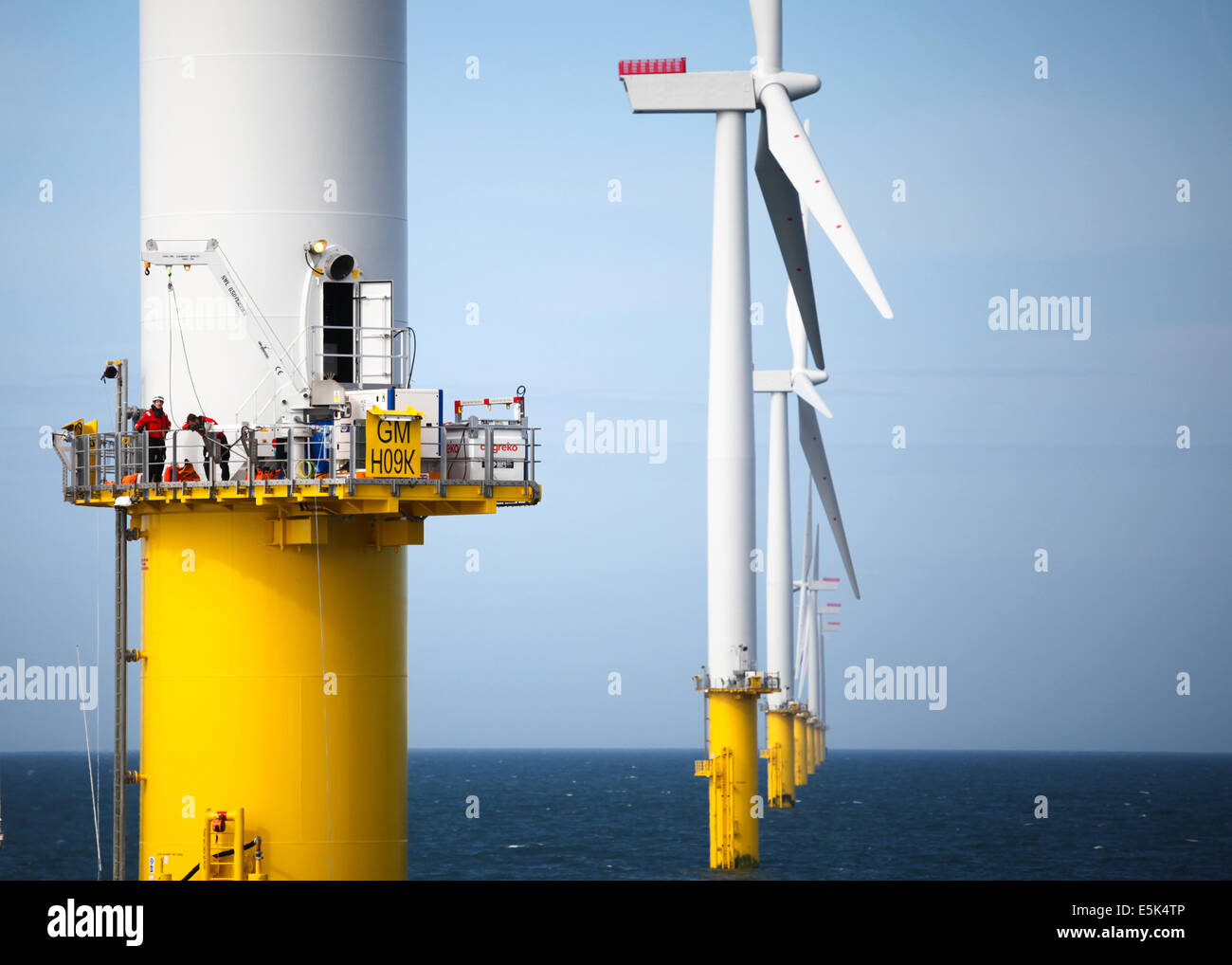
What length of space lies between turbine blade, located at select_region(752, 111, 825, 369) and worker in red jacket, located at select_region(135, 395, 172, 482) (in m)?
37.1

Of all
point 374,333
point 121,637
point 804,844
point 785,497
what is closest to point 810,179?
point 374,333

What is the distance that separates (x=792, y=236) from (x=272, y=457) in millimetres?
38709

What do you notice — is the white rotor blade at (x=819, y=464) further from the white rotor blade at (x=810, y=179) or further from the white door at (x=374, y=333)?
the white door at (x=374, y=333)

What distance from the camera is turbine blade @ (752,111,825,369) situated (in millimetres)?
64750

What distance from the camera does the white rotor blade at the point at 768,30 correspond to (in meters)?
75.6

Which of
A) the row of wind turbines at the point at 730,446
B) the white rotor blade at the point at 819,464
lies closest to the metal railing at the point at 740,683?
the row of wind turbines at the point at 730,446

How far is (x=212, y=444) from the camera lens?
29.9m

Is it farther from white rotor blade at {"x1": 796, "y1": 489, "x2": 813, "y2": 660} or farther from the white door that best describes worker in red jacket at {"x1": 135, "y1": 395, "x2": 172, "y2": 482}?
white rotor blade at {"x1": 796, "y1": 489, "x2": 813, "y2": 660}

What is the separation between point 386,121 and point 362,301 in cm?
384

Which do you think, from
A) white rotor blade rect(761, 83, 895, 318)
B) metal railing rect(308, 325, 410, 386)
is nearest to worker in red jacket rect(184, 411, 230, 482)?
metal railing rect(308, 325, 410, 386)

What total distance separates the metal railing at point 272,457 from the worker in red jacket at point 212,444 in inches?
0.7
